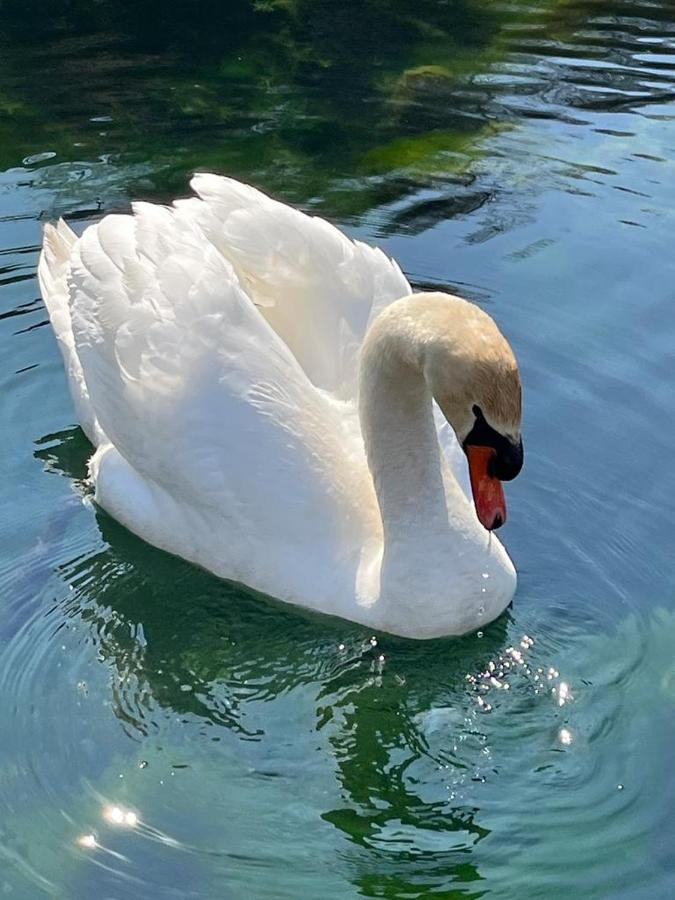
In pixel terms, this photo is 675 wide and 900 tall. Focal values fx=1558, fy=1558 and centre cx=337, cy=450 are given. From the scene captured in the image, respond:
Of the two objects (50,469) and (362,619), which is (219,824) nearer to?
(362,619)

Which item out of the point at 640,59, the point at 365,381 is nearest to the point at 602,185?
the point at 640,59

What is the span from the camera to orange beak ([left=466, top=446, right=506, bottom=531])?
5.48 metres

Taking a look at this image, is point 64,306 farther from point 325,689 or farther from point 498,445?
point 498,445

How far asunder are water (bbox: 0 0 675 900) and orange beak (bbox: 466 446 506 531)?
0.68m

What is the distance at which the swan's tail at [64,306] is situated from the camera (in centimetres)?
734

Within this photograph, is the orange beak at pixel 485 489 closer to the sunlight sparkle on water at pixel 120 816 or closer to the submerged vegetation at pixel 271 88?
the sunlight sparkle on water at pixel 120 816

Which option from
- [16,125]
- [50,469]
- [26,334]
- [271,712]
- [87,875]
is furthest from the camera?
[16,125]

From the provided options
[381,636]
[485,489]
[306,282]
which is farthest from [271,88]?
[485,489]

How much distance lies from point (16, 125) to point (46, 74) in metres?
0.94

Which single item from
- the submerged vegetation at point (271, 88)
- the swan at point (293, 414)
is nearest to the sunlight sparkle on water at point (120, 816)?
the swan at point (293, 414)

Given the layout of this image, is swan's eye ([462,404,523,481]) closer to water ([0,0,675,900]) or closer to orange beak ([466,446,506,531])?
orange beak ([466,446,506,531])

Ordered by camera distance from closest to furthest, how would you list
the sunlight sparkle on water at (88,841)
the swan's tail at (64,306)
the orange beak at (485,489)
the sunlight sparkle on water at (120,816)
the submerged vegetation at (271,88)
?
the sunlight sparkle on water at (88,841) < the sunlight sparkle on water at (120,816) < the orange beak at (485,489) < the swan's tail at (64,306) < the submerged vegetation at (271,88)

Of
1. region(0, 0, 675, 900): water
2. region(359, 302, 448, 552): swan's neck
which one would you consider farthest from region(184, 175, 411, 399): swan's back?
region(0, 0, 675, 900): water

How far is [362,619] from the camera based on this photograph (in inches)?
240
